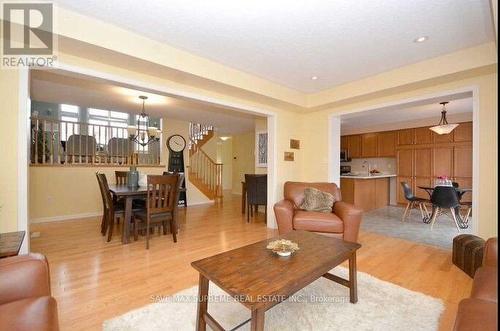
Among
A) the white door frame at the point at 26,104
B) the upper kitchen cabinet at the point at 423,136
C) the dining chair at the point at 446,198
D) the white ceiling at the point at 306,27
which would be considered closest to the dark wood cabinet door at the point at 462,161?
the upper kitchen cabinet at the point at 423,136

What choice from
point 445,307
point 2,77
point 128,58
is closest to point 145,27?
point 128,58

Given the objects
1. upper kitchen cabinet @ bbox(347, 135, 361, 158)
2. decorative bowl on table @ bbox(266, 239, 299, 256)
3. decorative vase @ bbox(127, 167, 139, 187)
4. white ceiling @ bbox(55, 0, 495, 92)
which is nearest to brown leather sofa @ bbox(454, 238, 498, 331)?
decorative bowl on table @ bbox(266, 239, 299, 256)

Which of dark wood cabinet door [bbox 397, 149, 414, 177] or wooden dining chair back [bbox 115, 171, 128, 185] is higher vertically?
dark wood cabinet door [bbox 397, 149, 414, 177]

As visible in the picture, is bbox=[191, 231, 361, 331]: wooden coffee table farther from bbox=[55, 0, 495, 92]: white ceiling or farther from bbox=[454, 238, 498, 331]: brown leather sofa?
bbox=[55, 0, 495, 92]: white ceiling

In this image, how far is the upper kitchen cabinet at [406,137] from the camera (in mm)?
6114

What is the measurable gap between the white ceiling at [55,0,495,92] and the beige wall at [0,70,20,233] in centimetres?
87

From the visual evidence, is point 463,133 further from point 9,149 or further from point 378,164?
point 9,149

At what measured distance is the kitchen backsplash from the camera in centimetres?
678

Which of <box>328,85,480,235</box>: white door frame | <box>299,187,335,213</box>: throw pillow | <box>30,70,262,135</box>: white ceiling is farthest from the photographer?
<box>30,70,262,135</box>: white ceiling

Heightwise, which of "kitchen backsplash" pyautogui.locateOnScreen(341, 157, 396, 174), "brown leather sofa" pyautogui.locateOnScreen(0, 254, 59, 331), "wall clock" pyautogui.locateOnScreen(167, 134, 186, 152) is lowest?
"brown leather sofa" pyautogui.locateOnScreen(0, 254, 59, 331)

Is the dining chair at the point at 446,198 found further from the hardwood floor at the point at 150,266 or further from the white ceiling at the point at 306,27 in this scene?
the white ceiling at the point at 306,27

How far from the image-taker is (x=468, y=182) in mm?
5359

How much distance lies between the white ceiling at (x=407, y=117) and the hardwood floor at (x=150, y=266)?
7.34ft

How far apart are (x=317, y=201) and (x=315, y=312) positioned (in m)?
1.76
